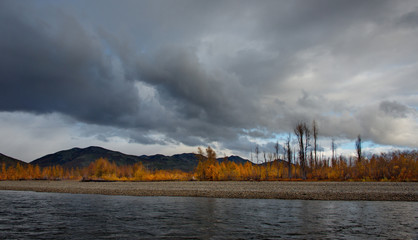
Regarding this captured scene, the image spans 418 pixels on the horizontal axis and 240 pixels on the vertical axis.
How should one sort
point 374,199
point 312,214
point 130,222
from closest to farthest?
point 130,222, point 312,214, point 374,199

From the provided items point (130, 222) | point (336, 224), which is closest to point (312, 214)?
point (336, 224)

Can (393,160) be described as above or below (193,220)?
above

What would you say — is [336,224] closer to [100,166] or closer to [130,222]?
[130,222]

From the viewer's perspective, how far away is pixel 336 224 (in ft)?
73.4

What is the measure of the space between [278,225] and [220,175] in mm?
89783

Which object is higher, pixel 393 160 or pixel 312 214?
pixel 393 160

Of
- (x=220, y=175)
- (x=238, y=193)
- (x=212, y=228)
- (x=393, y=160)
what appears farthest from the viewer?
(x=220, y=175)

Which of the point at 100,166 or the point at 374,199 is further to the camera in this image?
the point at 100,166

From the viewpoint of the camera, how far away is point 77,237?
18.4 meters

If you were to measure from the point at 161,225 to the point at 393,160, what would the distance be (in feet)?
342

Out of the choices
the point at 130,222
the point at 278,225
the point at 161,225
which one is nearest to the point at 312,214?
the point at 278,225

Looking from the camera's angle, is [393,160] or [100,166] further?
[100,166]

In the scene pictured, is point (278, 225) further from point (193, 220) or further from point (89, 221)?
point (89, 221)

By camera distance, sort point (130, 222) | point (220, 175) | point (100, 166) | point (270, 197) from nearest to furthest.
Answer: point (130, 222)
point (270, 197)
point (220, 175)
point (100, 166)
